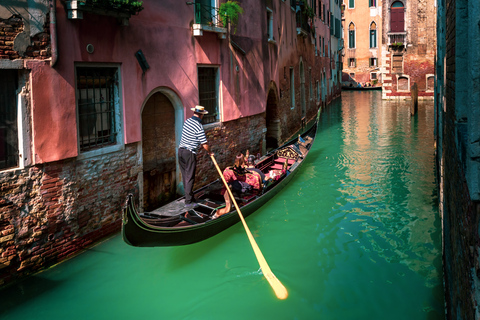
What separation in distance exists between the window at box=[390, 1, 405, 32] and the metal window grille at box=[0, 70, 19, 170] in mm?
23478

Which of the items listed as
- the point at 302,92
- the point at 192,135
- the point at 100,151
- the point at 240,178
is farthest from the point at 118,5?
the point at 302,92

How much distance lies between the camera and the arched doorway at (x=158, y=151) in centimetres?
634

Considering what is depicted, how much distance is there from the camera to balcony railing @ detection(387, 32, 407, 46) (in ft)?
78.8

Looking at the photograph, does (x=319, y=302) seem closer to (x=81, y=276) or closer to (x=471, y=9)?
(x=81, y=276)

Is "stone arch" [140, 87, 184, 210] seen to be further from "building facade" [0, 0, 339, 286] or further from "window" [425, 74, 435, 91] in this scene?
"window" [425, 74, 435, 91]

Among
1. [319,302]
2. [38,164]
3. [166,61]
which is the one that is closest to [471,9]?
[319,302]

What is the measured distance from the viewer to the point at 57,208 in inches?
189

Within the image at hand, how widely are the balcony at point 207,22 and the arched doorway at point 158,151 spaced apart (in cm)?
117

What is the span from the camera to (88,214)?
5.22 metres

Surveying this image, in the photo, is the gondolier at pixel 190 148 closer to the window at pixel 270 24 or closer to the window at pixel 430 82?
the window at pixel 270 24

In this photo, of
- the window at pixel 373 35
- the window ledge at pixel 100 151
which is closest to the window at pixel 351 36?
the window at pixel 373 35

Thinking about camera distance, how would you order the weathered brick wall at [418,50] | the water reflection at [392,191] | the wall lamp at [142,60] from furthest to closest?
the weathered brick wall at [418,50], the wall lamp at [142,60], the water reflection at [392,191]

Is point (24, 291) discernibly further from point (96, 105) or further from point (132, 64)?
point (132, 64)

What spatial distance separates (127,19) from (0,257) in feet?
9.61
